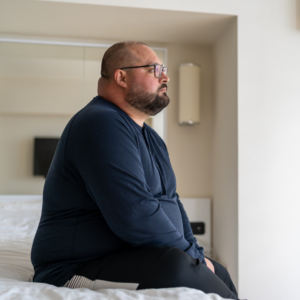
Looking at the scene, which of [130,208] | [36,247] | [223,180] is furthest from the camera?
[223,180]

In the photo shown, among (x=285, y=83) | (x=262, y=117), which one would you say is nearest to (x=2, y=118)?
(x=262, y=117)

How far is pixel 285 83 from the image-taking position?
229 cm

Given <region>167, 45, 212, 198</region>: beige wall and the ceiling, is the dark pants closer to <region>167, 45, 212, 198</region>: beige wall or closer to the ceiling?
the ceiling

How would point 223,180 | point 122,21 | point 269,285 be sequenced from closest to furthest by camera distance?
point 269,285
point 122,21
point 223,180

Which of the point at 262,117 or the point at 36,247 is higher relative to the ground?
the point at 262,117

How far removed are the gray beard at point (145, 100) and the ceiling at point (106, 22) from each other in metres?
1.16

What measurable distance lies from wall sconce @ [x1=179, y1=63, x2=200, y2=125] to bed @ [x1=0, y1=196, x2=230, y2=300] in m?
1.45

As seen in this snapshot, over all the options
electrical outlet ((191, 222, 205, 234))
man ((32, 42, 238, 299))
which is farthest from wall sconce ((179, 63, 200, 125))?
man ((32, 42, 238, 299))

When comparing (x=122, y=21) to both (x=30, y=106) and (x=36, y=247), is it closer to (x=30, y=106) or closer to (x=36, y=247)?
(x=30, y=106)

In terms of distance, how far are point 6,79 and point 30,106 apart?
310mm

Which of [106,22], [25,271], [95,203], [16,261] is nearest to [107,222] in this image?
[95,203]

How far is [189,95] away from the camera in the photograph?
2.79 meters

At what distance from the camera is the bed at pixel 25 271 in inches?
31.7

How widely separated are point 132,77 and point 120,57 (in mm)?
101
